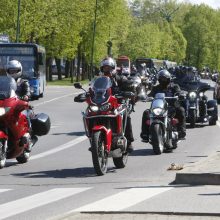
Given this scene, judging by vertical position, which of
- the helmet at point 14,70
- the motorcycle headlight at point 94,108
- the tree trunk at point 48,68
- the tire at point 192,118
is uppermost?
the helmet at point 14,70

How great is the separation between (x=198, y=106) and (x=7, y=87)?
11929 millimetres

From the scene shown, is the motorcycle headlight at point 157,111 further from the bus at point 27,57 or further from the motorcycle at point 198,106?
the bus at point 27,57

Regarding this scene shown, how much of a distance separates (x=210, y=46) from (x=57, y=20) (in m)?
81.2

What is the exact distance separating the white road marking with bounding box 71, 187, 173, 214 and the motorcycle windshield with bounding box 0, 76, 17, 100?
3.92m

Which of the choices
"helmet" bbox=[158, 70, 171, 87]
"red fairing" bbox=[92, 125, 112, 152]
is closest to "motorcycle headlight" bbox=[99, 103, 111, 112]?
"red fairing" bbox=[92, 125, 112, 152]

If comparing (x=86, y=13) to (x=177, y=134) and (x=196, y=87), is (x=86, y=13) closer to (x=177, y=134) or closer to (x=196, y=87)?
(x=196, y=87)

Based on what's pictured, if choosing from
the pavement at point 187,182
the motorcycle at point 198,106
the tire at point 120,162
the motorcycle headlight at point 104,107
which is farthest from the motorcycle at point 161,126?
the motorcycle at point 198,106

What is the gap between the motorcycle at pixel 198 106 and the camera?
25953 millimetres

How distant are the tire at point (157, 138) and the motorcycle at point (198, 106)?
25.2 feet

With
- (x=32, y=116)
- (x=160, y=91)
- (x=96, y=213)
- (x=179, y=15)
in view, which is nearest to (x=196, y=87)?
(x=160, y=91)

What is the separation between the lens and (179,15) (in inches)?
6786

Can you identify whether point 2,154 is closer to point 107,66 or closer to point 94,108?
point 94,108

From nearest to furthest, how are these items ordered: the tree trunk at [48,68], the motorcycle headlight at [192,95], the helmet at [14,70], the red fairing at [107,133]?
the red fairing at [107,133]
the helmet at [14,70]
the motorcycle headlight at [192,95]
the tree trunk at [48,68]

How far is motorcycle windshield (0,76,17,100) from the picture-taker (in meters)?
15.1
